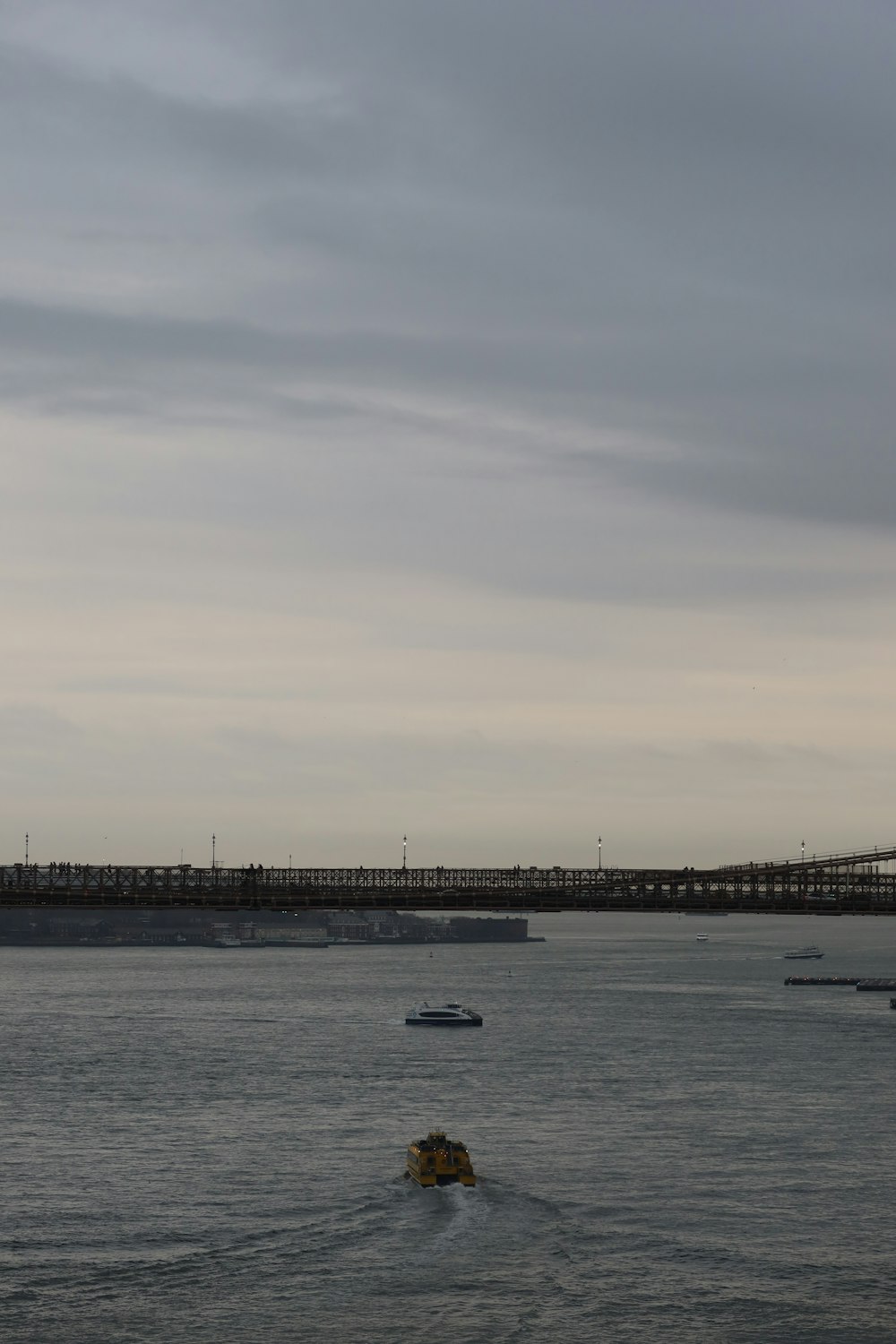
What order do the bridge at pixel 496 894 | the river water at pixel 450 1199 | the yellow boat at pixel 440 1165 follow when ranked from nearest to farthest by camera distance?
the river water at pixel 450 1199 → the yellow boat at pixel 440 1165 → the bridge at pixel 496 894

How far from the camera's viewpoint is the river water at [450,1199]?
61.3m

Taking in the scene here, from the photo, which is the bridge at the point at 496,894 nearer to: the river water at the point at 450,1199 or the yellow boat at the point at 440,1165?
the river water at the point at 450,1199

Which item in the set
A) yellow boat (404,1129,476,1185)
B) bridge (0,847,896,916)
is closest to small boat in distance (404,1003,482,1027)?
bridge (0,847,896,916)

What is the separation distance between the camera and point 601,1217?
74750 millimetres

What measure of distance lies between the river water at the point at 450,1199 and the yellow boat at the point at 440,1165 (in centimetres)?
112

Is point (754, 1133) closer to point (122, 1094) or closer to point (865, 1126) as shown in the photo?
point (865, 1126)

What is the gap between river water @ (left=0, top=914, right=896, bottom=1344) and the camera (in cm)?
6131

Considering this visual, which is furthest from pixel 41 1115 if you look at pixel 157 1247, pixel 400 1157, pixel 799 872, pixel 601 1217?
pixel 799 872

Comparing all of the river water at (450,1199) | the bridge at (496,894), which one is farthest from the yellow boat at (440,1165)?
the bridge at (496,894)

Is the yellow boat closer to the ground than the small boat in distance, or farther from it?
farther from it

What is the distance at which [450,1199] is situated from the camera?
77438 millimetres

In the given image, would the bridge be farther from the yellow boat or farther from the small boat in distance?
the yellow boat

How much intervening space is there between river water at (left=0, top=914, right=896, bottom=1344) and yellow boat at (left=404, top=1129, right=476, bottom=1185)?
112 centimetres

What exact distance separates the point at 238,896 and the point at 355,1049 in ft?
69.0
